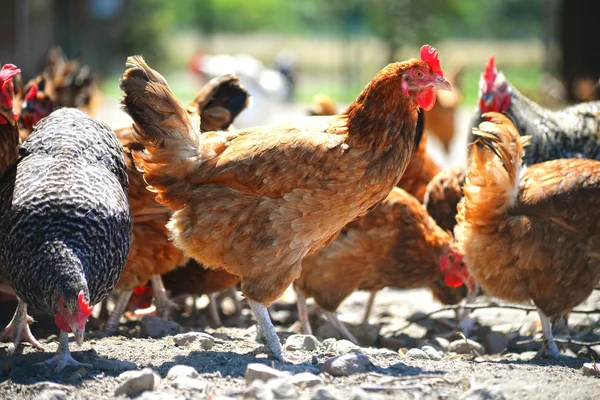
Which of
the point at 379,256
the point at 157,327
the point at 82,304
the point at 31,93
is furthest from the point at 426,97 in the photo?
the point at 31,93

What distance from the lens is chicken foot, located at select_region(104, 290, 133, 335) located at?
5301 millimetres

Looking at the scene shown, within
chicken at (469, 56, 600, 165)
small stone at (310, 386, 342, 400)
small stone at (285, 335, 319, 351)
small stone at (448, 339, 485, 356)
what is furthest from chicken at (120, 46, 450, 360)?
chicken at (469, 56, 600, 165)

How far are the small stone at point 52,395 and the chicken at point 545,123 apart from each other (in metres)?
4.30

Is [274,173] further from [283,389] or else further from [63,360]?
[63,360]

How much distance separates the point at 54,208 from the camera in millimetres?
4070

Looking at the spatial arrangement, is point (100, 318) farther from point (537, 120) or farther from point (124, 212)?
point (537, 120)

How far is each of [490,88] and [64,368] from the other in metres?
4.37

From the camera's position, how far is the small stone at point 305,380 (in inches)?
146

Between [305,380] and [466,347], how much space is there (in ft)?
6.60

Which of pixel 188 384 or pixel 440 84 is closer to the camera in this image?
pixel 188 384

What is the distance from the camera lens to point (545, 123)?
6.60 metres

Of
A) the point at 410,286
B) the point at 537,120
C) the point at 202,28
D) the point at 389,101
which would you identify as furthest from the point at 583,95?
the point at 202,28

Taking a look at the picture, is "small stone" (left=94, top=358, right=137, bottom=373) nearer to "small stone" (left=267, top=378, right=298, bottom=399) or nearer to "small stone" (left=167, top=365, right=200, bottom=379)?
"small stone" (left=167, top=365, right=200, bottom=379)

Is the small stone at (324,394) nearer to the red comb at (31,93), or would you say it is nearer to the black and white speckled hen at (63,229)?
the black and white speckled hen at (63,229)
